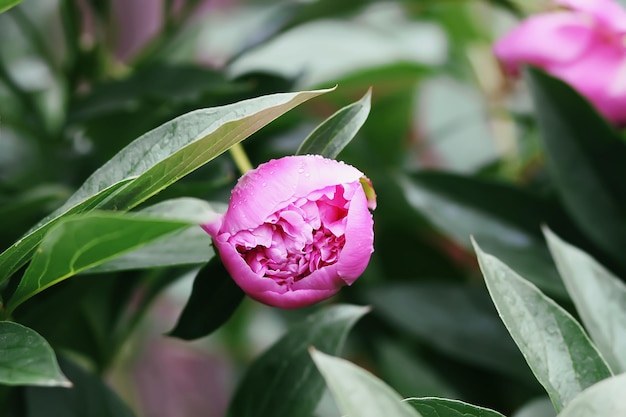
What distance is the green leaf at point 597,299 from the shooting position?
35 centimetres

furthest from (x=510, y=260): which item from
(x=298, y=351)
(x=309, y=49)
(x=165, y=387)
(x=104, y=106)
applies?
(x=165, y=387)

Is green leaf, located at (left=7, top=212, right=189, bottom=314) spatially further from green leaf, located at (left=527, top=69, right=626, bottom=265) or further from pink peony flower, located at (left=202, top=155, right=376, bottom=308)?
green leaf, located at (left=527, top=69, right=626, bottom=265)

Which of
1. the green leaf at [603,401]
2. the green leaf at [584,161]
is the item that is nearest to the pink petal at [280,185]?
the green leaf at [603,401]

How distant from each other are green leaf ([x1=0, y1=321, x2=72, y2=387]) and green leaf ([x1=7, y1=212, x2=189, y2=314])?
2cm

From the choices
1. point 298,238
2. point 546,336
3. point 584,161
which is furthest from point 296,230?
point 584,161

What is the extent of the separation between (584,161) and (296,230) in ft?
0.89

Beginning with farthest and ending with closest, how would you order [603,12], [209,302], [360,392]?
1. [603,12]
2. [209,302]
3. [360,392]

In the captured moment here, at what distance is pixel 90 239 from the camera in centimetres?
23

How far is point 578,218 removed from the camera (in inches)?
19.0

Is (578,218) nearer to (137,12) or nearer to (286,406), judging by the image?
(286,406)

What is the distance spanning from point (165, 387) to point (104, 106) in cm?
86

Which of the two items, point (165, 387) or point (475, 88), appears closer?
point (475, 88)

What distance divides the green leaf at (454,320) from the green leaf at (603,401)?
29 cm

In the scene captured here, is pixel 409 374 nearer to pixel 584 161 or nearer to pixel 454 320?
pixel 454 320
